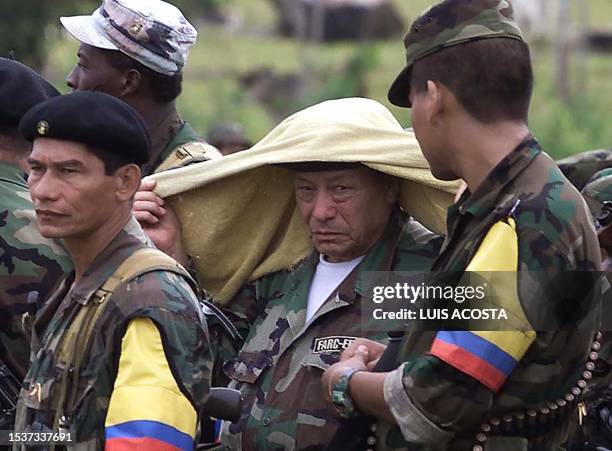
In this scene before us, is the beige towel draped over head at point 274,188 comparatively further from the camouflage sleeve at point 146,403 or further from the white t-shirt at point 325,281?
the camouflage sleeve at point 146,403

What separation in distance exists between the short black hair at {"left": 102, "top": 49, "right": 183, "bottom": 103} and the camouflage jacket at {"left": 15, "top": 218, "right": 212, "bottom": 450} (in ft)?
5.16

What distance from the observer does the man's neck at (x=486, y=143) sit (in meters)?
3.58

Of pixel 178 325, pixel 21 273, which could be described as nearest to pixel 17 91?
pixel 21 273

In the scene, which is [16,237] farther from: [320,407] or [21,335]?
[320,407]

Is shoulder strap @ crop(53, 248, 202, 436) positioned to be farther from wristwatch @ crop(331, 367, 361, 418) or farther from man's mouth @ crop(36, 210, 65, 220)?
wristwatch @ crop(331, 367, 361, 418)

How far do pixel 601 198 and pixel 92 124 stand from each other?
235cm

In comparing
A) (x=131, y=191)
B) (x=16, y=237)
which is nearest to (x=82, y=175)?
(x=131, y=191)

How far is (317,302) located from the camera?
179 inches

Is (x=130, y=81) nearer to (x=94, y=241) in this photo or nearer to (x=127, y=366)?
(x=94, y=241)

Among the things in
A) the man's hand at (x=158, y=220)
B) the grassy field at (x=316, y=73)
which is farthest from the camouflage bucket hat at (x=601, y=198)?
the grassy field at (x=316, y=73)

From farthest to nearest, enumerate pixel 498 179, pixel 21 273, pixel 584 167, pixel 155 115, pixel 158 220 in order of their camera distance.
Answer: pixel 584 167 < pixel 155 115 < pixel 158 220 < pixel 21 273 < pixel 498 179

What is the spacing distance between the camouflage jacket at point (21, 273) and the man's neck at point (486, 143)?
1.35 m

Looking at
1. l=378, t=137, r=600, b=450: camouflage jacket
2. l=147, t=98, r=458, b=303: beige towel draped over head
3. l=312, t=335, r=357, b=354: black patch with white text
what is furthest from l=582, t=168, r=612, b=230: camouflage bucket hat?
l=378, t=137, r=600, b=450: camouflage jacket

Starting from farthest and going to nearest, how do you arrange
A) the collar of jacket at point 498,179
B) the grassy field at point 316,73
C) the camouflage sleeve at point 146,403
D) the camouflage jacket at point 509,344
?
the grassy field at point 316,73
the collar of jacket at point 498,179
the camouflage jacket at point 509,344
the camouflage sleeve at point 146,403
